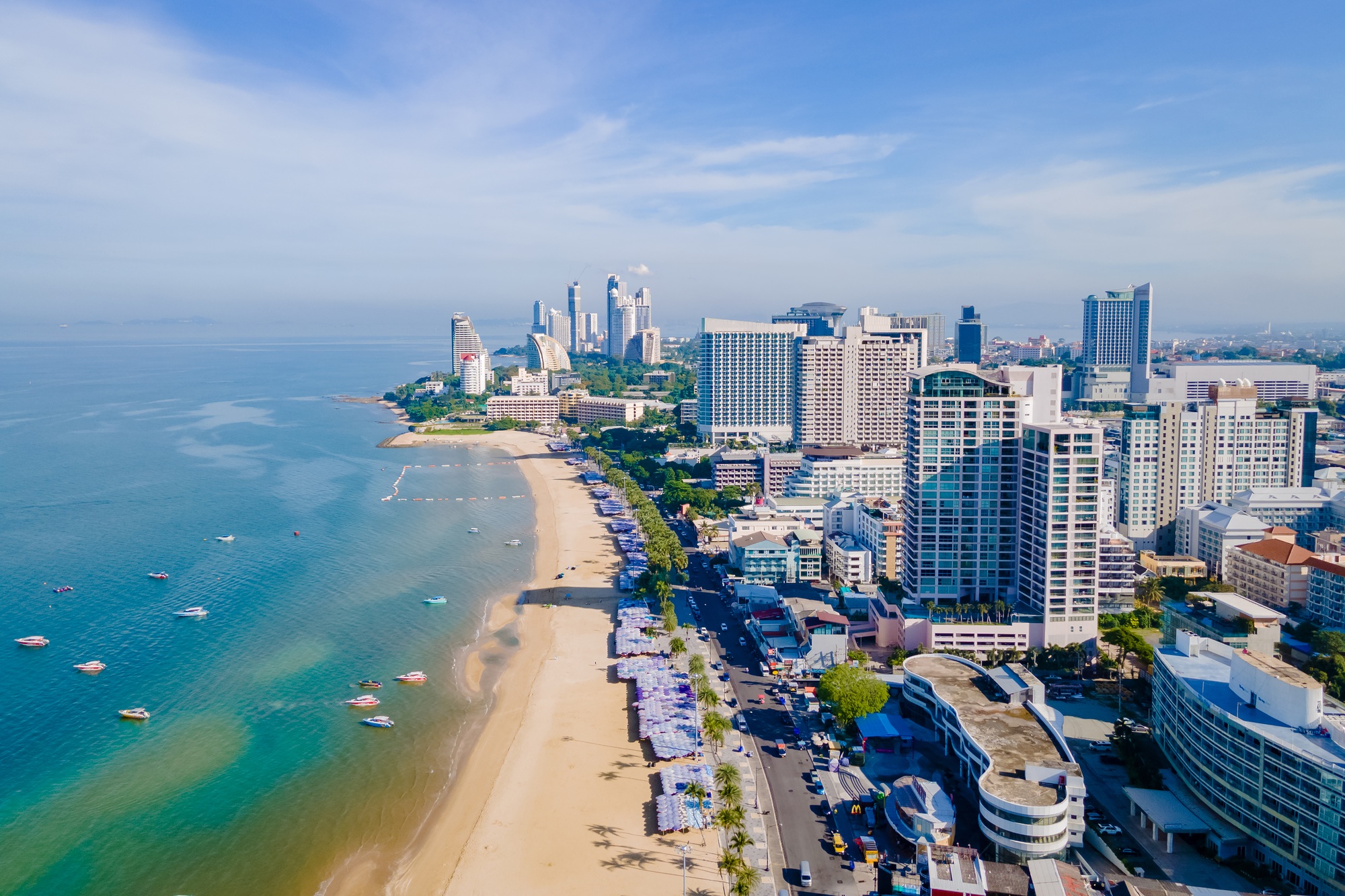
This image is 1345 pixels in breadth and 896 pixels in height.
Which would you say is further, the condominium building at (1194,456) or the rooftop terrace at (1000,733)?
the condominium building at (1194,456)

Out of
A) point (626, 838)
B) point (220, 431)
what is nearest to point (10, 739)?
point (626, 838)

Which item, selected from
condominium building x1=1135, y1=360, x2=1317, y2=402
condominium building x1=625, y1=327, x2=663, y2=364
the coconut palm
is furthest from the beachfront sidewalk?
condominium building x1=625, y1=327, x2=663, y2=364

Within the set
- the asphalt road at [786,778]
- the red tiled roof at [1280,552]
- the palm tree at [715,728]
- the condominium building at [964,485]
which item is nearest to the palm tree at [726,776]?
the asphalt road at [786,778]

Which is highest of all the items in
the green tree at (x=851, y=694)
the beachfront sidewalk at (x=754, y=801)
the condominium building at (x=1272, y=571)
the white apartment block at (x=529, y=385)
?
the white apartment block at (x=529, y=385)

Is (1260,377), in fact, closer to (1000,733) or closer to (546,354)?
(1000,733)

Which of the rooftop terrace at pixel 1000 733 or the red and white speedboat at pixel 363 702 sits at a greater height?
the rooftop terrace at pixel 1000 733

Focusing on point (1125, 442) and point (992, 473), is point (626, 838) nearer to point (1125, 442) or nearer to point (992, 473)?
point (992, 473)

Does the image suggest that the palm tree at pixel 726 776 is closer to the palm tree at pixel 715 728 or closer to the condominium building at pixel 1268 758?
the palm tree at pixel 715 728
